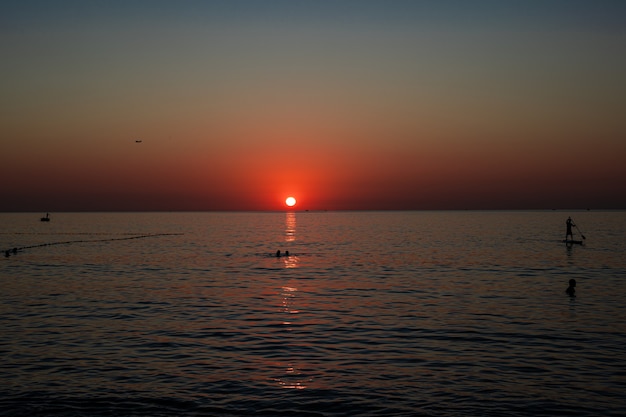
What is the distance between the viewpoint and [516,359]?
23.4 m

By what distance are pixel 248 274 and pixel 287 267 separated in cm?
854

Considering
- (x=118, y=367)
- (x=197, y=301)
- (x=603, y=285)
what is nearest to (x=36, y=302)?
(x=197, y=301)

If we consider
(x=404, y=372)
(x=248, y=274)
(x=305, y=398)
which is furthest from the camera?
(x=248, y=274)

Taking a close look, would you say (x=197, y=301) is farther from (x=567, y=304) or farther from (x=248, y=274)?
(x=567, y=304)

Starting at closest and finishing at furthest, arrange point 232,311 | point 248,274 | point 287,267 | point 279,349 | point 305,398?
point 305,398
point 279,349
point 232,311
point 248,274
point 287,267

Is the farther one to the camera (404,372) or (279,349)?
(279,349)

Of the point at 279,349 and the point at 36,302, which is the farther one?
the point at 36,302

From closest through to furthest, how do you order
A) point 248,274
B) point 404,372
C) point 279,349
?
point 404,372, point 279,349, point 248,274

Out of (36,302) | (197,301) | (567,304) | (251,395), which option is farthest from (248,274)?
(251,395)

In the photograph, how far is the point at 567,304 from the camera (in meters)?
37.7

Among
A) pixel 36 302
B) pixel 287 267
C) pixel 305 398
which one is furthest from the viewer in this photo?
pixel 287 267

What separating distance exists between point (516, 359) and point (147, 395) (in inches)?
548

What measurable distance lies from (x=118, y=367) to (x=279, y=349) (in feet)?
21.6

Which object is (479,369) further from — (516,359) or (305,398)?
(305,398)
